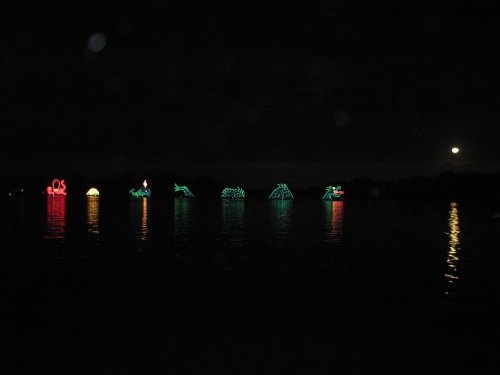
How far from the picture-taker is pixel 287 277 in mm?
23688

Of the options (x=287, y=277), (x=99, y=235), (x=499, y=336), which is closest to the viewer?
(x=499, y=336)

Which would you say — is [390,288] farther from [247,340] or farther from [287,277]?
[247,340]

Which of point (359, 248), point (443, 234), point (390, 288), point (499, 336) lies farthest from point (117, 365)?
point (443, 234)

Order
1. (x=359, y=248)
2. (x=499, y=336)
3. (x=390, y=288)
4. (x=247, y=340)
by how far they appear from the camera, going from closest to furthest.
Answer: (x=247, y=340)
(x=499, y=336)
(x=390, y=288)
(x=359, y=248)

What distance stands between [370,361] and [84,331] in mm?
6970

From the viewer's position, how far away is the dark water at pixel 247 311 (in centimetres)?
1208

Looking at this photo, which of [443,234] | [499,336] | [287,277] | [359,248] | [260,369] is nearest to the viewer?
[260,369]

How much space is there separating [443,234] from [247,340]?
3930 centimetres

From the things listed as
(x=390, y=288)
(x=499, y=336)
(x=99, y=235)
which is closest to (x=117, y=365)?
(x=499, y=336)

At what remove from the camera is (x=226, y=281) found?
74.0 feet

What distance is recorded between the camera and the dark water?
1208 cm

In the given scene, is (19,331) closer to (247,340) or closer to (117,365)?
(117,365)

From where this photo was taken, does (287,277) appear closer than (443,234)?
Yes

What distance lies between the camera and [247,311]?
1683cm
